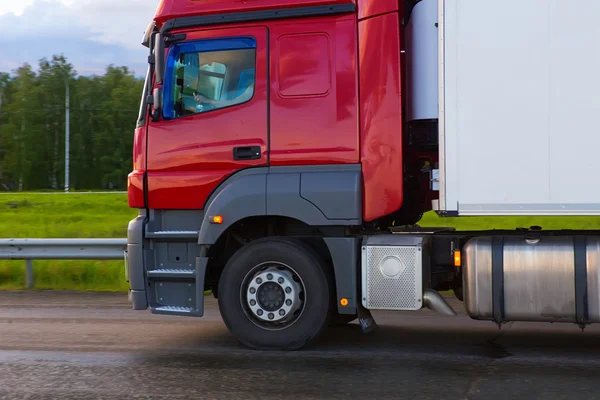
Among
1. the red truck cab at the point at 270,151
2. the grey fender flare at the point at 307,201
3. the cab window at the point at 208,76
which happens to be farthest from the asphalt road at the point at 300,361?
the cab window at the point at 208,76

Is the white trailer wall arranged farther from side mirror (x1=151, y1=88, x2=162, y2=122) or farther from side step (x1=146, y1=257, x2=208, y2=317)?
side mirror (x1=151, y1=88, x2=162, y2=122)

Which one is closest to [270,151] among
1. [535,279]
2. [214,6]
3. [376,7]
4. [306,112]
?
[306,112]

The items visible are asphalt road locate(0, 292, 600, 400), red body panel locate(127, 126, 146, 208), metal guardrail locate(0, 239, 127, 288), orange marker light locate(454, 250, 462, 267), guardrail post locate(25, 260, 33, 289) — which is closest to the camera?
asphalt road locate(0, 292, 600, 400)

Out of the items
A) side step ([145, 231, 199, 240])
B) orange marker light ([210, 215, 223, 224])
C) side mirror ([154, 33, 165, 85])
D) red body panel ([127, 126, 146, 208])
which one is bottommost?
side step ([145, 231, 199, 240])

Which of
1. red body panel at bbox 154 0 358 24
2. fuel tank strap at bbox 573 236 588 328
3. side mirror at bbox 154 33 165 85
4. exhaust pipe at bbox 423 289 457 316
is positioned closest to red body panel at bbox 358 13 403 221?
red body panel at bbox 154 0 358 24

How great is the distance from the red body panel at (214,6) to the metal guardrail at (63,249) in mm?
4056

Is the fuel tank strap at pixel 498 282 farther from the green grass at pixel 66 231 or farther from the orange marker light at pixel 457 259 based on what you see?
the green grass at pixel 66 231

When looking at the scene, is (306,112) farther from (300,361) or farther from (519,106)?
(300,361)

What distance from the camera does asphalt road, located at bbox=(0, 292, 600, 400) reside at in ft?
17.4

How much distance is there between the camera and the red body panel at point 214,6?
21.5 ft

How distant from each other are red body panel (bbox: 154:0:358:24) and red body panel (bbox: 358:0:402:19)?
0.09 meters

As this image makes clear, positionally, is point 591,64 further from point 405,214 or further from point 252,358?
point 252,358

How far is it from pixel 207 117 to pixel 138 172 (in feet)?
2.63

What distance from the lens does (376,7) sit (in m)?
6.44
